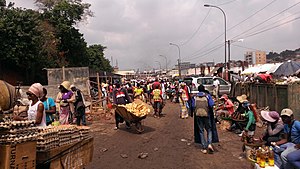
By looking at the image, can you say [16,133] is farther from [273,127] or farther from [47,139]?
[273,127]

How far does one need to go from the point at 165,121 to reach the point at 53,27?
2917cm

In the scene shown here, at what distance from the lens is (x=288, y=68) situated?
851 inches

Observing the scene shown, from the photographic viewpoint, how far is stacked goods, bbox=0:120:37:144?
3233 mm

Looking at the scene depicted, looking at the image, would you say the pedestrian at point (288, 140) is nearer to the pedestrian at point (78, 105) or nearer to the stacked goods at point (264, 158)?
the stacked goods at point (264, 158)

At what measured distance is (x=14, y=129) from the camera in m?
3.35

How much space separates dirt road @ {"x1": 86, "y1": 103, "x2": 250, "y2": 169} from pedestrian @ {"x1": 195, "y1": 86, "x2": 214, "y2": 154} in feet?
0.90

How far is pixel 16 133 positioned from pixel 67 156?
3.38ft

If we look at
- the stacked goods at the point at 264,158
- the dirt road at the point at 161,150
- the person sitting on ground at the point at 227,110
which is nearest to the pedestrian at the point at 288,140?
the stacked goods at the point at 264,158

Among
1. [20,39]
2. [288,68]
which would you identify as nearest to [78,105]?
[288,68]

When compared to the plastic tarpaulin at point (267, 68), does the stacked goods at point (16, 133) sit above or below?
below

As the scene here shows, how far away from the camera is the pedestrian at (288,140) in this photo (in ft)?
17.7

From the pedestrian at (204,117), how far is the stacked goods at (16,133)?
17.9 ft

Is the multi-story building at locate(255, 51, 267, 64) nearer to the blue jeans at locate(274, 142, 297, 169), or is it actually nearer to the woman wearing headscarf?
the woman wearing headscarf

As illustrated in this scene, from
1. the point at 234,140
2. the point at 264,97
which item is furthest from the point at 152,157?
the point at 264,97
